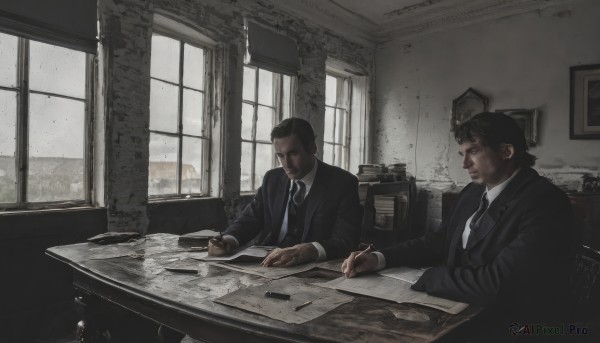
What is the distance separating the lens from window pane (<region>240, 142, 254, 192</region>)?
5.19 meters

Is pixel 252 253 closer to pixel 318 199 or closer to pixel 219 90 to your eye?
pixel 318 199

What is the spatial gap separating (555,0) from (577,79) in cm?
108

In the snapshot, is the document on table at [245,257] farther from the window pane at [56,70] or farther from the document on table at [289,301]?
the window pane at [56,70]

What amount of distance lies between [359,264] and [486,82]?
5.09 m

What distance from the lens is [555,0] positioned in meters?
5.35

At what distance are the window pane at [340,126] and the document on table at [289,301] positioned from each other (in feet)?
17.7

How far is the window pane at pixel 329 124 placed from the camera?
666 centimetres

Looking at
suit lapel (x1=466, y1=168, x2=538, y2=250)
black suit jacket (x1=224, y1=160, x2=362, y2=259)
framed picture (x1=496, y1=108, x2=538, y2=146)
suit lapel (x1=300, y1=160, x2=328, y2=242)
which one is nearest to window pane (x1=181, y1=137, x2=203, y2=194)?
black suit jacket (x1=224, y1=160, x2=362, y2=259)

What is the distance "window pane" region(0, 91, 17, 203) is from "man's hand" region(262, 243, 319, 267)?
7.87 ft

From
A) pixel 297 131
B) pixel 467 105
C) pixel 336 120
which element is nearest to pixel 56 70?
pixel 297 131

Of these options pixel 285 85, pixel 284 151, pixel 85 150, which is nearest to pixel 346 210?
pixel 284 151

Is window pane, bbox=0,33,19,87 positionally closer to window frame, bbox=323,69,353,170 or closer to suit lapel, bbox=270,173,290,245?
suit lapel, bbox=270,173,290,245

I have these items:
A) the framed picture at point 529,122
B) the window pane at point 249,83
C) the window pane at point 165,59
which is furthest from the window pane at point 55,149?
the framed picture at point 529,122

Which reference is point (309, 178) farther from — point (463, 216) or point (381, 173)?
point (381, 173)
